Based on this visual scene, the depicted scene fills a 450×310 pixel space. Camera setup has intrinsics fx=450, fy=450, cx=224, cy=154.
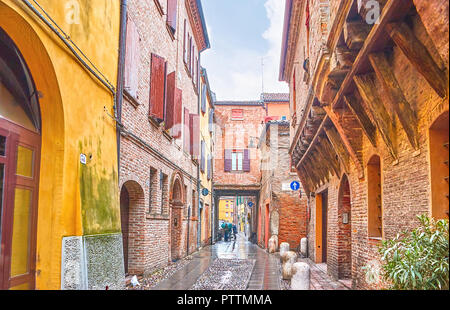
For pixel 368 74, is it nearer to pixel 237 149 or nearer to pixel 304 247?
pixel 304 247

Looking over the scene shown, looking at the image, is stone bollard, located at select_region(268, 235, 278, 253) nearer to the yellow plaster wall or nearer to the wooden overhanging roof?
the wooden overhanging roof

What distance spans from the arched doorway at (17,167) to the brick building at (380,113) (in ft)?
13.6

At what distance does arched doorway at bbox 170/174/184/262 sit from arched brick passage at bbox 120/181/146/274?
4.39 meters

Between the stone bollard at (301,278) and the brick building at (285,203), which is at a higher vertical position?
the brick building at (285,203)

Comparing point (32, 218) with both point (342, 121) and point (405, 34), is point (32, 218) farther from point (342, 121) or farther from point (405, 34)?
point (342, 121)

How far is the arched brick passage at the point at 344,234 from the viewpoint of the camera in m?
10.2

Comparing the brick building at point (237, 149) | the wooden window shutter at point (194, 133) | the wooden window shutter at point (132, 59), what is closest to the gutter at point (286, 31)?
the wooden window shutter at point (194, 133)

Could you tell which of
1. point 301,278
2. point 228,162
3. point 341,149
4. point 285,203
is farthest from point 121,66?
point 228,162

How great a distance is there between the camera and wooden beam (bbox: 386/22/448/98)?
4438mm

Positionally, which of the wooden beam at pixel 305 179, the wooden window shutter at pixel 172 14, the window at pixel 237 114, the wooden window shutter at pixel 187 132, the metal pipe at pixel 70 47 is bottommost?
the wooden beam at pixel 305 179

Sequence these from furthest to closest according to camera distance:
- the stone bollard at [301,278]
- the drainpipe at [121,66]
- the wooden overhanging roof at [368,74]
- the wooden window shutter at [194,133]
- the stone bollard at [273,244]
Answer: the stone bollard at [273,244]
the wooden window shutter at [194,133]
the drainpipe at [121,66]
the stone bollard at [301,278]
the wooden overhanging roof at [368,74]

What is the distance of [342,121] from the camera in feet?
27.0

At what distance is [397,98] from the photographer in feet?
18.2

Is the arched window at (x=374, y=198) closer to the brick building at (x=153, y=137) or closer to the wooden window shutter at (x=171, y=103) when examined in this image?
the brick building at (x=153, y=137)
